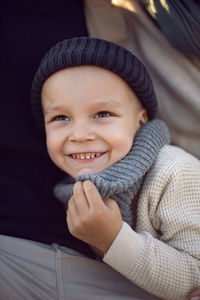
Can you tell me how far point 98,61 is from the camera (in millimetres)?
1326

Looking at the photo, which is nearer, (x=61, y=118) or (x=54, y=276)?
(x=54, y=276)

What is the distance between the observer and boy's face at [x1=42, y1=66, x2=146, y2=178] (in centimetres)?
131

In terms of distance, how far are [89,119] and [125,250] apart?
37 cm

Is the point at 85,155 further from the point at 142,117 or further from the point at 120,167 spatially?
the point at 142,117

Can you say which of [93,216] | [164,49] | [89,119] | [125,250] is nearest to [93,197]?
[93,216]

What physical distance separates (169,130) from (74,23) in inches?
17.4

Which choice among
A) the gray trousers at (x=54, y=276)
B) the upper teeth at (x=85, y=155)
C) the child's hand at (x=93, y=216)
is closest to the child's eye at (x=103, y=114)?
the upper teeth at (x=85, y=155)

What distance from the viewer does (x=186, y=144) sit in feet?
4.88

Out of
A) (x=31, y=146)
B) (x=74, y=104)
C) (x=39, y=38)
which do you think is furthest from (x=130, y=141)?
(x=39, y=38)

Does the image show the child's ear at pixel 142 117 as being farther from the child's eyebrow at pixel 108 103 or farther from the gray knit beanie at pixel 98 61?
the child's eyebrow at pixel 108 103

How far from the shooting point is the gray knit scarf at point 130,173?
1208 mm

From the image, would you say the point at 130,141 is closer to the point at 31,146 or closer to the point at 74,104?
the point at 74,104

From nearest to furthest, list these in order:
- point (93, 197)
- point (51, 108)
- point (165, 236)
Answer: point (93, 197)
point (165, 236)
point (51, 108)

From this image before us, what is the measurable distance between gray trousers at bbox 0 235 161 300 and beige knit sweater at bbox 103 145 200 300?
91 mm
